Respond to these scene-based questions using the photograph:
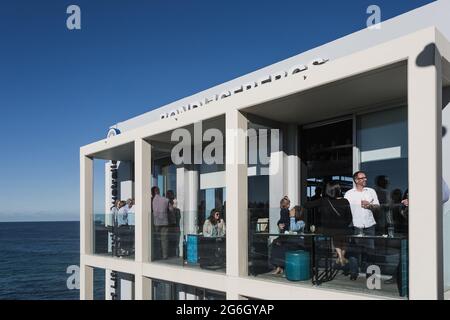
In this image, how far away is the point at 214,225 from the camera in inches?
373

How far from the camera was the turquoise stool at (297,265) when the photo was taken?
24.1 ft

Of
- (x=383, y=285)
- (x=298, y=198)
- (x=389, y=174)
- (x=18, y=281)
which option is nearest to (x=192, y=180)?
(x=298, y=198)

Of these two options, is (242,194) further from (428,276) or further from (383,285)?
(428,276)

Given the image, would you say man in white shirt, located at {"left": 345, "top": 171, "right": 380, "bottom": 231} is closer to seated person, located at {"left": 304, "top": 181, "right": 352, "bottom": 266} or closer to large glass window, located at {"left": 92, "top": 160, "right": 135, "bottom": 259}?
seated person, located at {"left": 304, "top": 181, "right": 352, "bottom": 266}

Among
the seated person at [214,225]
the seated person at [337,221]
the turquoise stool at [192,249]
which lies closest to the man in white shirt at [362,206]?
the seated person at [337,221]

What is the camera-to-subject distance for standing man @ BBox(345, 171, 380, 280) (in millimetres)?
6453

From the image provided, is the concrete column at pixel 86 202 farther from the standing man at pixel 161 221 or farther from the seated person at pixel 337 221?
the seated person at pixel 337 221

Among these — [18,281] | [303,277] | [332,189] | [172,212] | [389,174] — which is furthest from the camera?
[18,281]

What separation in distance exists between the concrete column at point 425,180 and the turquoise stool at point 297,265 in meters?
Result: 1.89

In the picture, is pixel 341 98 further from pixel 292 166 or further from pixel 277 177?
pixel 277 177

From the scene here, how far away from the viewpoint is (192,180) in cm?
1389

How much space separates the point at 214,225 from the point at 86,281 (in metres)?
7.33

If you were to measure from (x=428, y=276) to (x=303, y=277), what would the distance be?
2.26 meters

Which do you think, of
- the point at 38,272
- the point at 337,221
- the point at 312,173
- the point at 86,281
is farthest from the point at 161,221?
the point at 38,272
